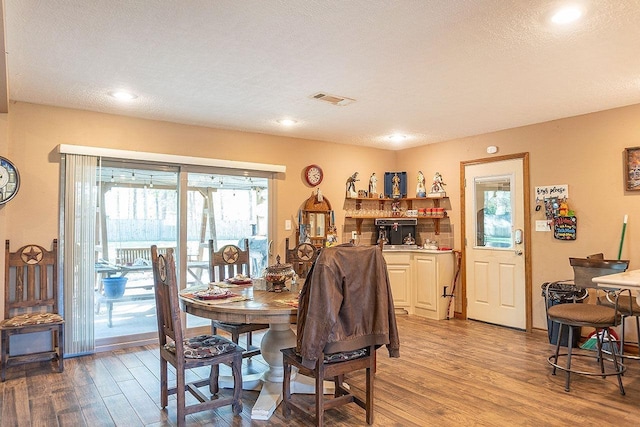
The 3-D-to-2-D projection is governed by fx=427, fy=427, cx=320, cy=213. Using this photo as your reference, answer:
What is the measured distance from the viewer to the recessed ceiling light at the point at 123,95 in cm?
370

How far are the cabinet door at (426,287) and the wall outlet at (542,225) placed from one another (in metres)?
1.29

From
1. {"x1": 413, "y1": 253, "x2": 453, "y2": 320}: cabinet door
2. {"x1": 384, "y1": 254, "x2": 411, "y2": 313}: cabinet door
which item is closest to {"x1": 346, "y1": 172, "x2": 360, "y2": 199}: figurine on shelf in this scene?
{"x1": 384, "y1": 254, "x2": 411, "y2": 313}: cabinet door

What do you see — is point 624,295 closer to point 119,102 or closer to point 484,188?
point 484,188

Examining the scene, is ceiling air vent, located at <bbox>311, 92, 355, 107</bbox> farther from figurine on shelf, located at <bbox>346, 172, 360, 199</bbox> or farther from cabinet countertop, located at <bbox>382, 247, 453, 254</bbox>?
cabinet countertop, located at <bbox>382, 247, 453, 254</bbox>

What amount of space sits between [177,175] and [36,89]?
157 cm

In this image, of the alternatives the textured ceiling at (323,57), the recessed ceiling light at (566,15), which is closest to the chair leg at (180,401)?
the textured ceiling at (323,57)

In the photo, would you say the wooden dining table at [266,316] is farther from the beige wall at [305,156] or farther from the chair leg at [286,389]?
the beige wall at [305,156]

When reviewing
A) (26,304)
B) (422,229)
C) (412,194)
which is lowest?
(26,304)

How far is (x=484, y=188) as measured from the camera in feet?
18.0

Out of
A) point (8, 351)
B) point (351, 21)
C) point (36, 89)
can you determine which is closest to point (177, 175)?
point (36, 89)

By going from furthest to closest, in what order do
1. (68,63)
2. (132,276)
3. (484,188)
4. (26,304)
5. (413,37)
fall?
(484,188)
(132,276)
(26,304)
(68,63)
(413,37)

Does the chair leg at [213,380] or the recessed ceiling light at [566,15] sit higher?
the recessed ceiling light at [566,15]

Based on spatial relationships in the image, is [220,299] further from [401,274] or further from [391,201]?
[391,201]

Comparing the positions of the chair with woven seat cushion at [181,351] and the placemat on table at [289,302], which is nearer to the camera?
the chair with woven seat cushion at [181,351]
